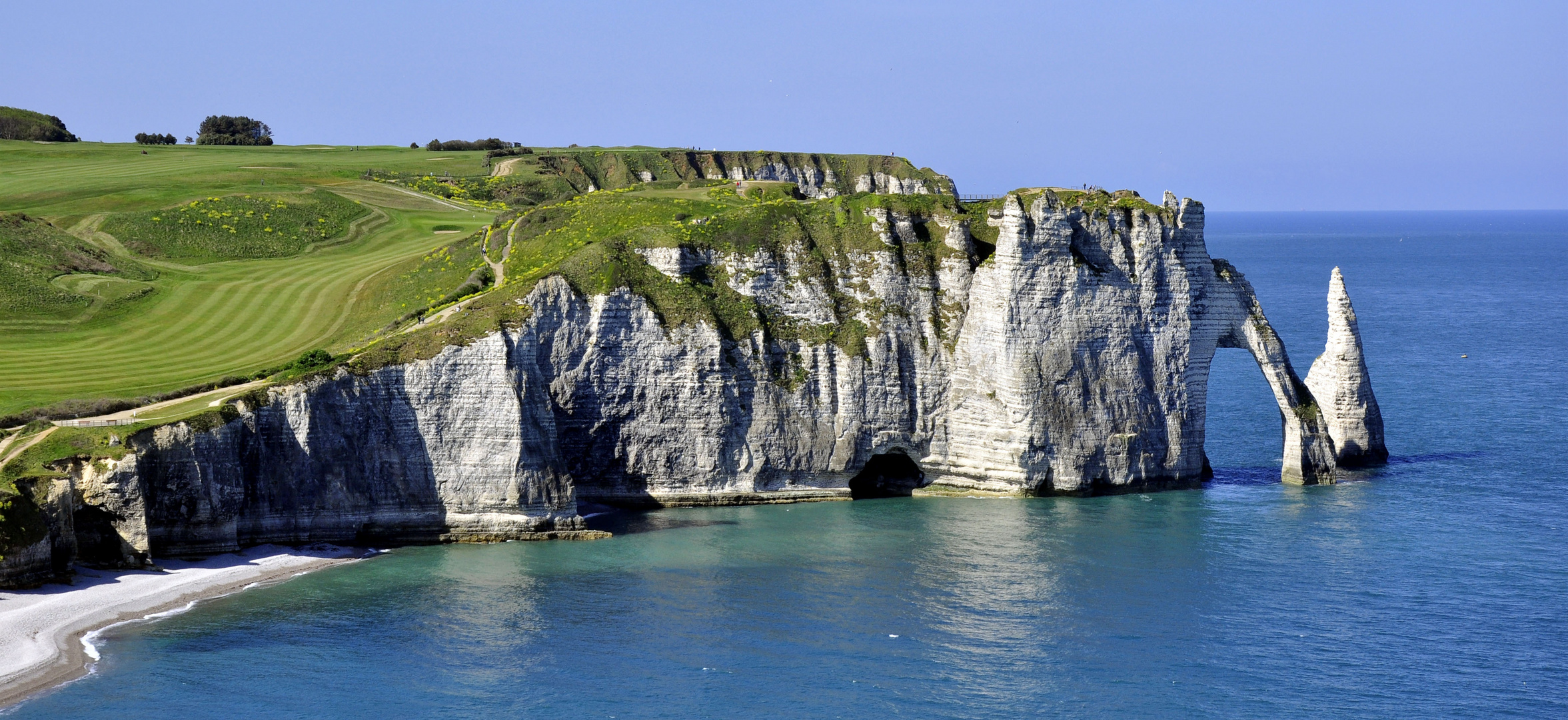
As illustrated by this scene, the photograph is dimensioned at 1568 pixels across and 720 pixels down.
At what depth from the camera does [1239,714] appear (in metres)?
39.1

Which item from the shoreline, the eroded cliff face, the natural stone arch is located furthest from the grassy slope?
the natural stone arch

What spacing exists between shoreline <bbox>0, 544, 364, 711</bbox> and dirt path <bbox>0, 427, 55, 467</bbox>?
4904mm

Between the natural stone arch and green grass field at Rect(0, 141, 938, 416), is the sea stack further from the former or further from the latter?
green grass field at Rect(0, 141, 938, 416)

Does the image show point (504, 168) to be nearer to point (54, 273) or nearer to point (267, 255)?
point (267, 255)

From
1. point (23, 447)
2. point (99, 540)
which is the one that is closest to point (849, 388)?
point (99, 540)

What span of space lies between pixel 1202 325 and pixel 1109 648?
2681 cm

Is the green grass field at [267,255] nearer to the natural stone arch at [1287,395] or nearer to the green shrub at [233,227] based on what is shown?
the green shrub at [233,227]

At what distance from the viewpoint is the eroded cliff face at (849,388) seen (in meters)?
56.1

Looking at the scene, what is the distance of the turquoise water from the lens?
40.0 meters

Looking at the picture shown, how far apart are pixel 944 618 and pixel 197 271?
173 ft

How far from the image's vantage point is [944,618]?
4684 cm

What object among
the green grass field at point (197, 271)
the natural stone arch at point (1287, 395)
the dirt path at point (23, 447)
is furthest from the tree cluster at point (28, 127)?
the natural stone arch at point (1287, 395)

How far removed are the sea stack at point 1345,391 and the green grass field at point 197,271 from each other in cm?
4533

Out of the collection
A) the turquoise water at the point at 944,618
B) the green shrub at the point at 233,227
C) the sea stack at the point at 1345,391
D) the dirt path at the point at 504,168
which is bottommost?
the turquoise water at the point at 944,618
